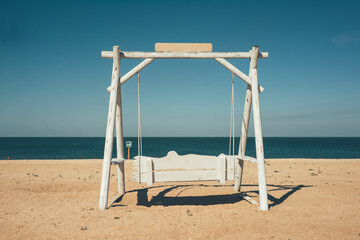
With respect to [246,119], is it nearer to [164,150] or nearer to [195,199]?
[195,199]

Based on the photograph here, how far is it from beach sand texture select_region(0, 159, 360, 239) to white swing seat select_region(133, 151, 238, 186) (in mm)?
617

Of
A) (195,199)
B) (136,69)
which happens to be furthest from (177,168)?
(136,69)

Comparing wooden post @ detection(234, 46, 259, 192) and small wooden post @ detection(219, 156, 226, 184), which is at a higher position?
wooden post @ detection(234, 46, 259, 192)

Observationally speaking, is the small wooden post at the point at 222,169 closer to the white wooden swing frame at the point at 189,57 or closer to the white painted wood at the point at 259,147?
the white wooden swing frame at the point at 189,57

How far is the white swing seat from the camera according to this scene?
5.57 m

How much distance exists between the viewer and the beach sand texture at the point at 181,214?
13.1 ft

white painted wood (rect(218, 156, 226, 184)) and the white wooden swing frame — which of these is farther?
white painted wood (rect(218, 156, 226, 184))

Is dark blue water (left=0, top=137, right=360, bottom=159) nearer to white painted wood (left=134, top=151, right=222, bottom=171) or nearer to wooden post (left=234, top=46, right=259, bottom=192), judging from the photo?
white painted wood (left=134, top=151, right=222, bottom=171)

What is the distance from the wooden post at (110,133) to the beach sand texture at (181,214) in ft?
1.19

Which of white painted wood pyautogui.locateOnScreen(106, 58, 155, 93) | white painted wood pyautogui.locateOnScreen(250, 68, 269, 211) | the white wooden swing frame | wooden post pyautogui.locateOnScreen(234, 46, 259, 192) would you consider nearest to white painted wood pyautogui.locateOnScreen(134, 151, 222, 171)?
the white wooden swing frame

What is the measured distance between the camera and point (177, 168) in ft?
18.5

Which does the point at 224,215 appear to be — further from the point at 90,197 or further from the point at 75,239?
the point at 90,197

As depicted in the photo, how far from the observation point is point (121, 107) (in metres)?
6.03

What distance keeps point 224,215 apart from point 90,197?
11.4ft
